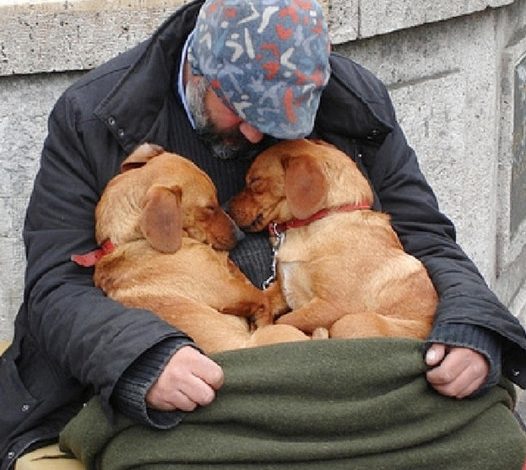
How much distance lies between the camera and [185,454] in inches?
104

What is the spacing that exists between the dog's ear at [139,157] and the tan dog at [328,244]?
0.95 feet

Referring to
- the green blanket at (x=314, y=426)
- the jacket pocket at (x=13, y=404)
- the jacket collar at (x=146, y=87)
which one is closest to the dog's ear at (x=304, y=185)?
the jacket collar at (x=146, y=87)

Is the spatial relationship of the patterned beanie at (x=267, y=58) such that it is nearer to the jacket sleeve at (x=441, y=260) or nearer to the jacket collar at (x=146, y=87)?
the jacket collar at (x=146, y=87)

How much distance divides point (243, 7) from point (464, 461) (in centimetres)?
119

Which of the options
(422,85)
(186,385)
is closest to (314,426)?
(186,385)

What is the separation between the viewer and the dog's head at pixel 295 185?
3201mm

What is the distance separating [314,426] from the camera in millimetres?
2682

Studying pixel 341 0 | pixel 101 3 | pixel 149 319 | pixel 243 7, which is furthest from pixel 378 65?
pixel 149 319

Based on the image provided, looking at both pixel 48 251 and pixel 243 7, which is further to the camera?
pixel 48 251

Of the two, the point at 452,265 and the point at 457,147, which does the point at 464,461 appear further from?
the point at 457,147

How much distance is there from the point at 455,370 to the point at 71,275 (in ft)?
3.34

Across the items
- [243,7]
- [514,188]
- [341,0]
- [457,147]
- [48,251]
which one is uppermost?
[243,7]

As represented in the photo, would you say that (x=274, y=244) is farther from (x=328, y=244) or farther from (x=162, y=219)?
(x=162, y=219)

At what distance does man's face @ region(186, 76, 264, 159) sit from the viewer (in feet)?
10.2
